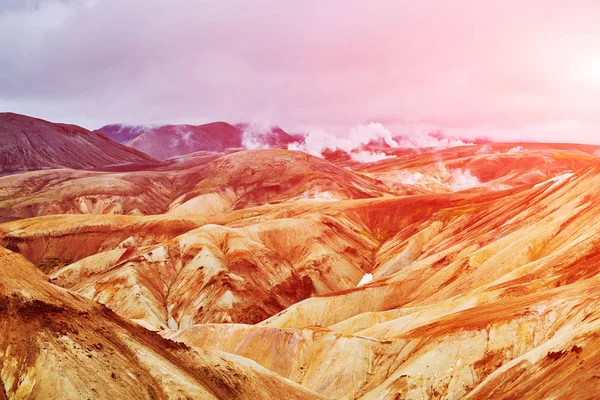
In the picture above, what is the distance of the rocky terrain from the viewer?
42.8 m

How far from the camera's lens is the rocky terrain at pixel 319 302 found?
42781 millimetres

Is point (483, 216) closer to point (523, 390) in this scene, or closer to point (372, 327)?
point (372, 327)

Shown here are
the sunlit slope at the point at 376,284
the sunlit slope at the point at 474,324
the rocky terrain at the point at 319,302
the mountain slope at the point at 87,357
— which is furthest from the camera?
the sunlit slope at the point at 376,284

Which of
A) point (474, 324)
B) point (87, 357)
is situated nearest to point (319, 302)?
point (474, 324)

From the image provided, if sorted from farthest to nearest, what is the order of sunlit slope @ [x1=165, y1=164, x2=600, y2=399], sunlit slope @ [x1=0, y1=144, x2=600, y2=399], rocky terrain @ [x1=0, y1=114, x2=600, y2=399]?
sunlit slope @ [x1=0, y1=144, x2=600, y2=399], sunlit slope @ [x1=165, y1=164, x2=600, y2=399], rocky terrain @ [x1=0, y1=114, x2=600, y2=399]

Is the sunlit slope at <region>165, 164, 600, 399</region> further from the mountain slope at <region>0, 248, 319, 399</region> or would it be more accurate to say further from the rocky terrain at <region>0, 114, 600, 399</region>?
the mountain slope at <region>0, 248, 319, 399</region>

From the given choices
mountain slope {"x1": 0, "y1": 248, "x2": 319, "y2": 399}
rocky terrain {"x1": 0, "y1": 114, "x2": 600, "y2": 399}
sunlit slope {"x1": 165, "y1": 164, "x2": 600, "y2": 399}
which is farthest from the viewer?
sunlit slope {"x1": 165, "y1": 164, "x2": 600, "y2": 399}

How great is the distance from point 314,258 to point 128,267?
3813 centimetres

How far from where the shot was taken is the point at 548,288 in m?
65.1

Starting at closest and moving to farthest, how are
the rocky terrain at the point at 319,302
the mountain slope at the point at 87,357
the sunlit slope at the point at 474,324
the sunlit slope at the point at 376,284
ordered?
the mountain slope at the point at 87,357, the rocky terrain at the point at 319,302, the sunlit slope at the point at 474,324, the sunlit slope at the point at 376,284

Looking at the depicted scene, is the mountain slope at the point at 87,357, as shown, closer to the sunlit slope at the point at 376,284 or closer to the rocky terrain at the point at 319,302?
the rocky terrain at the point at 319,302

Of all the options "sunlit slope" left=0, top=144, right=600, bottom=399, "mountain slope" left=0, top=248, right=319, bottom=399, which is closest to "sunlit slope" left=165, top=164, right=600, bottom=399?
"sunlit slope" left=0, top=144, right=600, bottom=399

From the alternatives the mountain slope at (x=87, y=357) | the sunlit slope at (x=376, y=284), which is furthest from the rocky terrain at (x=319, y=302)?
the sunlit slope at (x=376, y=284)

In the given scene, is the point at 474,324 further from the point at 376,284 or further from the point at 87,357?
the point at 376,284
